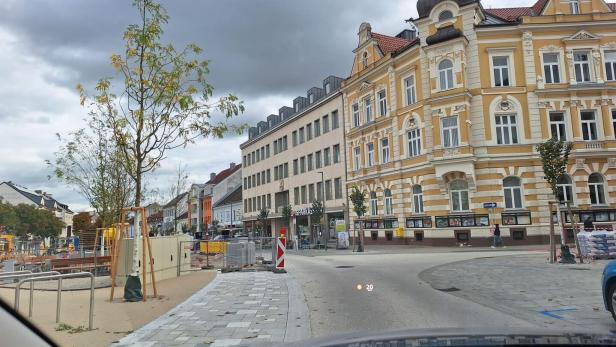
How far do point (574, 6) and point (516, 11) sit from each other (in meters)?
5.73

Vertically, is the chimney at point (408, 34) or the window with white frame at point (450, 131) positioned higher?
the chimney at point (408, 34)

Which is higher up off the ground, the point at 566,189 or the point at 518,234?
the point at 566,189

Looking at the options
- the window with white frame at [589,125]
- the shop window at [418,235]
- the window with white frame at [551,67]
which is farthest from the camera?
the shop window at [418,235]

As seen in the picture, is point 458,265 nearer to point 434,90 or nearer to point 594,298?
point 594,298

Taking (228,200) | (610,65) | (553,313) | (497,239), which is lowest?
(553,313)

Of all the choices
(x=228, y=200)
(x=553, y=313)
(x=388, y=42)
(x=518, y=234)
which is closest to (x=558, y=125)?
(x=518, y=234)

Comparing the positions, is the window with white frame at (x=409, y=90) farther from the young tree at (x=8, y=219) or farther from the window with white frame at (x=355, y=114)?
the young tree at (x=8, y=219)

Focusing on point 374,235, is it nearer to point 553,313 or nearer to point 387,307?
point 387,307

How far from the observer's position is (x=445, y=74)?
1232 inches

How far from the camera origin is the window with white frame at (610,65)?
30.5 meters

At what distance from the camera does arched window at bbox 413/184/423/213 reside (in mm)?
32906

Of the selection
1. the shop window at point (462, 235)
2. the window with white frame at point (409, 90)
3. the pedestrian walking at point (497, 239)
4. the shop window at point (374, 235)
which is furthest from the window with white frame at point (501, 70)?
the shop window at point (374, 235)

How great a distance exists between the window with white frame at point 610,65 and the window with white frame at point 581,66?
1.08 meters

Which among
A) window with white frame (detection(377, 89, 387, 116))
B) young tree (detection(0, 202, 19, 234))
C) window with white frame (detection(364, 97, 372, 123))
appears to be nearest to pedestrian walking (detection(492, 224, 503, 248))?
window with white frame (detection(377, 89, 387, 116))
